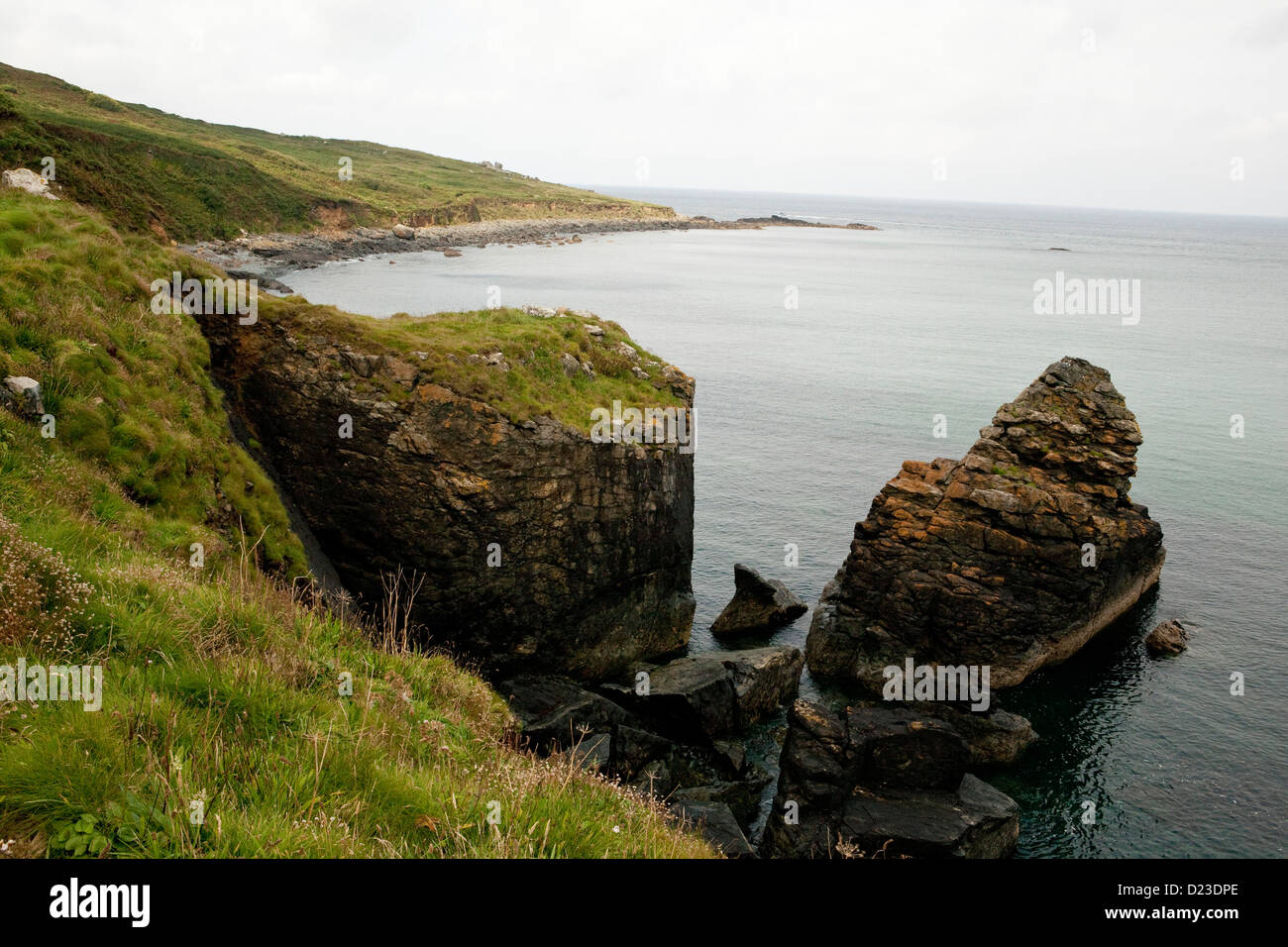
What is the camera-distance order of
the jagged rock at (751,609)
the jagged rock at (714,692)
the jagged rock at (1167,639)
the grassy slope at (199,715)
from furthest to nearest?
the jagged rock at (751,609)
the jagged rock at (1167,639)
the jagged rock at (714,692)
the grassy slope at (199,715)

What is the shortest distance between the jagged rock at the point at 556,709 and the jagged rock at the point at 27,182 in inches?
906

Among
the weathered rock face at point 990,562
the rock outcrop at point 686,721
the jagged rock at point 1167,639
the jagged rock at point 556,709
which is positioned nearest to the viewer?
the rock outcrop at point 686,721

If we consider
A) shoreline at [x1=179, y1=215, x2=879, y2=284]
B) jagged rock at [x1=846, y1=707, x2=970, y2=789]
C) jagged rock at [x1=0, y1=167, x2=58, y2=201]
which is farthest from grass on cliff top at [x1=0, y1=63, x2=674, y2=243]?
jagged rock at [x1=846, y1=707, x2=970, y2=789]

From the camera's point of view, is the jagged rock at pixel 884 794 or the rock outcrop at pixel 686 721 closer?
the jagged rock at pixel 884 794

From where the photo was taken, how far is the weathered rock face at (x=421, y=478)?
93.6 feet

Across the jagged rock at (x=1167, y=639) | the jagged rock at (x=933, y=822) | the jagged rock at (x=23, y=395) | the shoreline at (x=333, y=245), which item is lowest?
the jagged rock at (x=933, y=822)

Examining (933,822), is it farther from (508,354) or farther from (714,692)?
(508,354)

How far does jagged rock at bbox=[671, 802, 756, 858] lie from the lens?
19922 mm

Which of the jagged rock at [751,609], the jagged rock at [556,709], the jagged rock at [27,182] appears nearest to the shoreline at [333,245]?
the jagged rock at [27,182]

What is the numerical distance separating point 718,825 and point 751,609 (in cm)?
1690

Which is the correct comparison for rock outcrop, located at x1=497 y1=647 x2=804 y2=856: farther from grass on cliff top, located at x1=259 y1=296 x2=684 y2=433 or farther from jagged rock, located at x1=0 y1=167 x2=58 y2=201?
jagged rock, located at x1=0 y1=167 x2=58 y2=201

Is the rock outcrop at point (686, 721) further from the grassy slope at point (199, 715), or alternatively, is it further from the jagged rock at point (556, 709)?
the grassy slope at point (199, 715)

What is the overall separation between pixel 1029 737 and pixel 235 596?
93.5 feet
